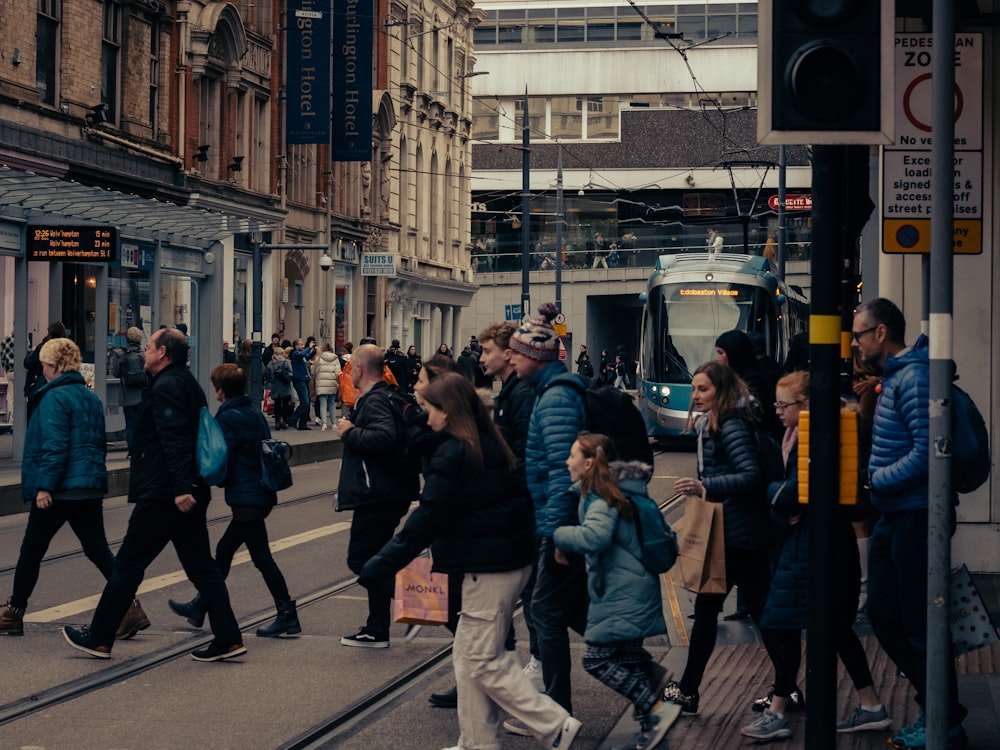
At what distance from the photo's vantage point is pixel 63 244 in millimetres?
21453

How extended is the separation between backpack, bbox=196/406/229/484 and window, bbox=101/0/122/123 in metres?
22.0

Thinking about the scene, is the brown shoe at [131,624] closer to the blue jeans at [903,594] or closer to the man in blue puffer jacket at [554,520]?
the man in blue puffer jacket at [554,520]

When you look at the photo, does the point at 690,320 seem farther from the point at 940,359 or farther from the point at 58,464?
the point at 940,359

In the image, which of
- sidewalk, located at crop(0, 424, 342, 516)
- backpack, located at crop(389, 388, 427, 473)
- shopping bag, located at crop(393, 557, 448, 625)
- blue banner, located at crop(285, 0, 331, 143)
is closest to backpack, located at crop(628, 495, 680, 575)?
shopping bag, located at crop(393, 557, 448, 625)

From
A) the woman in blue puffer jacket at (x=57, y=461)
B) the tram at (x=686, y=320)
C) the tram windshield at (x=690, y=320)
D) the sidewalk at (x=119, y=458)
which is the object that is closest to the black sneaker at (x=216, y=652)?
the woman in blue puffer jacket at (x=57, y=461)

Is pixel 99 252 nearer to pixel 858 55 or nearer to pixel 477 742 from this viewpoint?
pixel 477 742

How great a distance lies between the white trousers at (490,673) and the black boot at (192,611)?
3.47 m

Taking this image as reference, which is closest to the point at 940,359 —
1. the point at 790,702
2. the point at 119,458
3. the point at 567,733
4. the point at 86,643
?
the point at 567,733

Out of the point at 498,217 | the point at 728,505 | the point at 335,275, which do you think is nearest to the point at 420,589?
the point at 728,505

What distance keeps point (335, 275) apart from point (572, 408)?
126 ft

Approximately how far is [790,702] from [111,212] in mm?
18908

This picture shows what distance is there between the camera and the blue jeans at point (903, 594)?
6.68m

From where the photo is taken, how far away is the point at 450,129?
190ft

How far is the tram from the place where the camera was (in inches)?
1079
